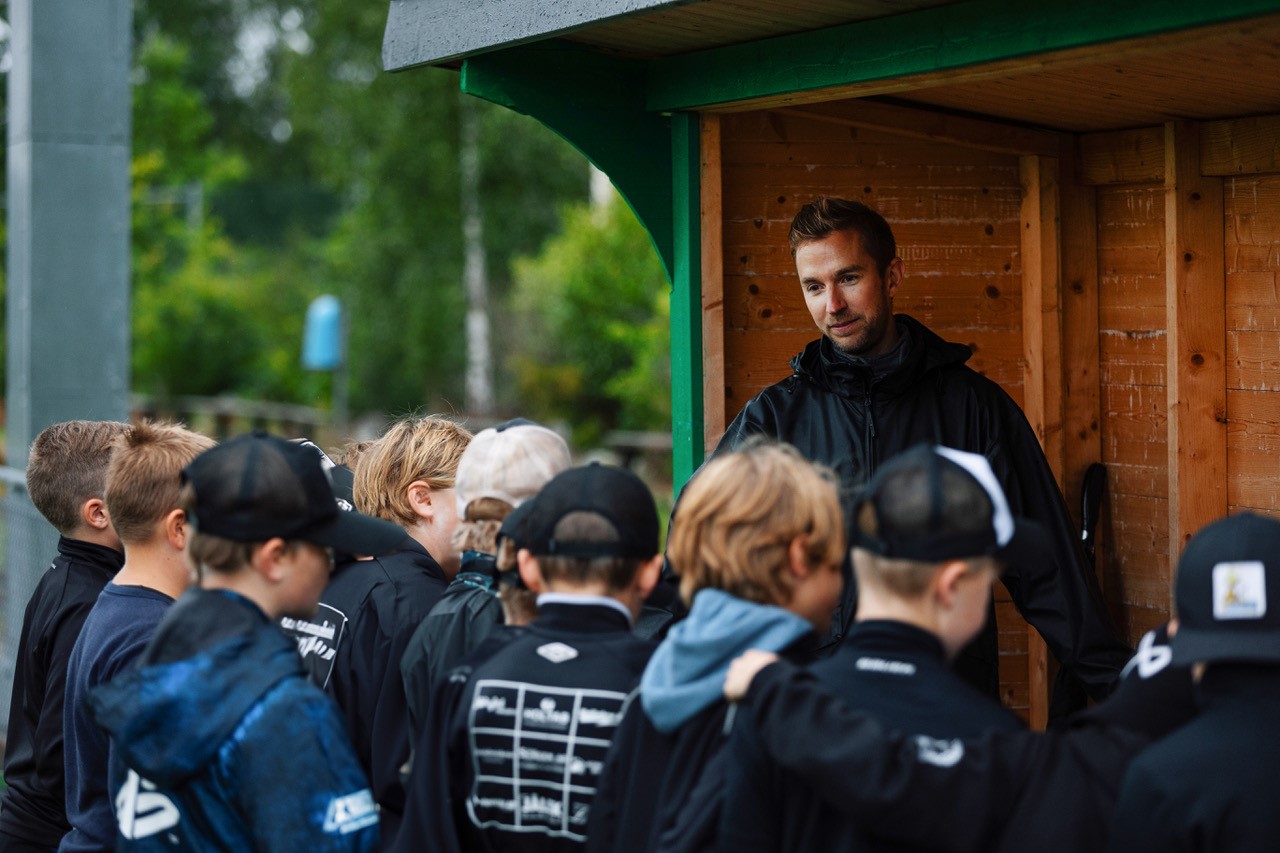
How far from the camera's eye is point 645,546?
8.38 feet

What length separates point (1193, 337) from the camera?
13.5 feet

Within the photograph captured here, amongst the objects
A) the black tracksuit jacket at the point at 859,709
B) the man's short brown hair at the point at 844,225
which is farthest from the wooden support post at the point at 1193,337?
the black tracksuit jacket at the point at 859,709

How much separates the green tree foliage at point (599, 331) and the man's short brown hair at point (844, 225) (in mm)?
15188

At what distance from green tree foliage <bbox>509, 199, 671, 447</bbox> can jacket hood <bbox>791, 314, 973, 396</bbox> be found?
1517 cm

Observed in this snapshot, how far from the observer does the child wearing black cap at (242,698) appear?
238 cm

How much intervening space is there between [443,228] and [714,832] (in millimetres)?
25437

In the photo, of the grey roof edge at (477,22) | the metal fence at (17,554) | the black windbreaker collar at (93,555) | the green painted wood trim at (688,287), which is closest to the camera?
the grey roof edge at (477,22)

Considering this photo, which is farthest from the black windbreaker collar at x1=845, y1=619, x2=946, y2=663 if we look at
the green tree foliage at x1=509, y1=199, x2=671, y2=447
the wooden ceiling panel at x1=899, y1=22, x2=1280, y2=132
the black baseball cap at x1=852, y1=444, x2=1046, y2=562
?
the green tree foliage at x1=509, y1=199, x2=671, y2=447

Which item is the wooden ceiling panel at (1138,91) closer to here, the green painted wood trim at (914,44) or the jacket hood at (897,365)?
the green painted wood trim at (914,44)

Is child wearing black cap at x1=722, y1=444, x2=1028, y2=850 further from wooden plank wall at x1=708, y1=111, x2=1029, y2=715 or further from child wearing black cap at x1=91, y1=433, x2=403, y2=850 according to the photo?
wooden plank wall at x1=708, y1=111, x2=1029, y2=715

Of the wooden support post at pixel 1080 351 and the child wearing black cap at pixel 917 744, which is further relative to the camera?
the wooden support post at pixel 1080 351

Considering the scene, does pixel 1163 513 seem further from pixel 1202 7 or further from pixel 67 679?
pixel 67 679

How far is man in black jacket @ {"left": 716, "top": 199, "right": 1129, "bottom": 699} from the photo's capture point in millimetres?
3582

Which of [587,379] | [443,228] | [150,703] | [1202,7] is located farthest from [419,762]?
[443,228]
